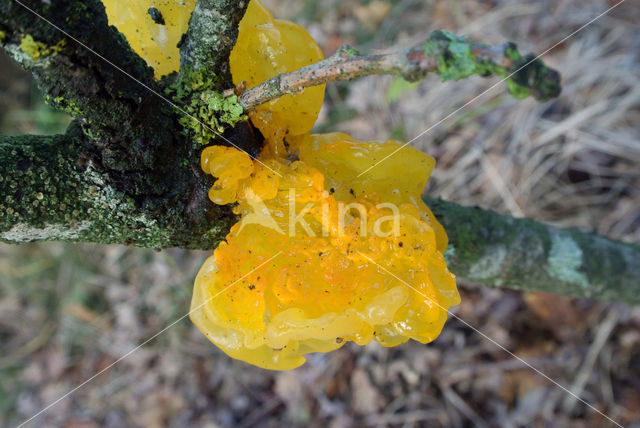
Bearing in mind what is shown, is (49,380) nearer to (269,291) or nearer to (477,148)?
(269,291)

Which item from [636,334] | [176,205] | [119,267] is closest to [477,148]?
[636,334]

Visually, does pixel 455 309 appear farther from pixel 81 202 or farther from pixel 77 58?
pixel 77 58

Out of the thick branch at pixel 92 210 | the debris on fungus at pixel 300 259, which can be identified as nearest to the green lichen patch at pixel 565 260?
the thick branch at pixel 92 210

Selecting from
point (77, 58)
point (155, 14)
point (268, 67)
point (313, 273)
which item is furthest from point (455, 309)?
point (77, 58)

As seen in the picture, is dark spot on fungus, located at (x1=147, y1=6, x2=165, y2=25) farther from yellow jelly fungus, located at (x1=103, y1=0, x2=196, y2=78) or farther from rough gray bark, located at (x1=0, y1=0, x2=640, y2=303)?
rough gray bark, located at (x1=0, y1=0, x2=640, y2=303)

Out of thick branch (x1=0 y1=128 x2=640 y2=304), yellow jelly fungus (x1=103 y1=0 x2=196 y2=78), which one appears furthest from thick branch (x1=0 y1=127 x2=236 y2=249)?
yellow jelly fungus (x1=103 y1=0 x2=196 y2=78)

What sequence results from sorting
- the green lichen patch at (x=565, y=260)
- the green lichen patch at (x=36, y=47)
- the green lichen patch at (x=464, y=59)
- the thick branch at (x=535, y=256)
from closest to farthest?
the green lichen patch at (x=464, y=59)
the green lichen patch at (x=36, y=47)
the thick branch at (x=535, y=256)
the green lichen patch at (x=565, y=260)

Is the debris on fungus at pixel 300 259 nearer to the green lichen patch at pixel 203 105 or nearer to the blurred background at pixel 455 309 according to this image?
the green lichen patch at pixel 203 105
